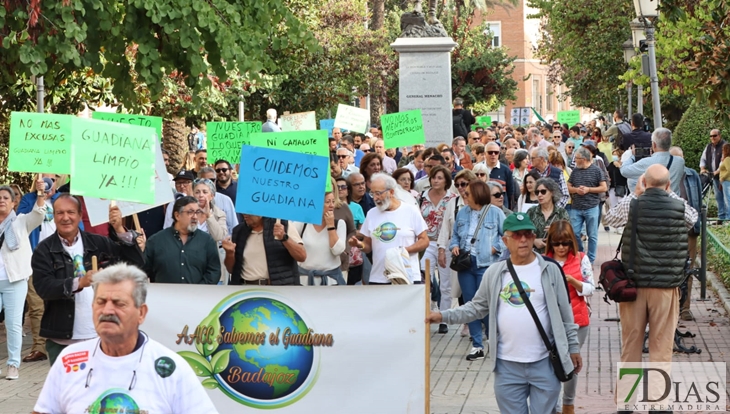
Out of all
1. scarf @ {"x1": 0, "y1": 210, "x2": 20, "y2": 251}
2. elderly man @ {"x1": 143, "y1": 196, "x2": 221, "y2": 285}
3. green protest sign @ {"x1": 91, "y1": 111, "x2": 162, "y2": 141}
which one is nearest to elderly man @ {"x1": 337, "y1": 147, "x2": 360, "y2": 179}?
green protest sign @ {"x1": 91, "y1": 111, "x2": 162, "y2": 141}

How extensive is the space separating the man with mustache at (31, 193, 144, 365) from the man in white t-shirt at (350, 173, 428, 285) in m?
3.00

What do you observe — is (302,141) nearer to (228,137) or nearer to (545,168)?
(228,137)

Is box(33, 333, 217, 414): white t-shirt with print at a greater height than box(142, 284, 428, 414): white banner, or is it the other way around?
box(33, 333, 217, 414): white t-shirt with print

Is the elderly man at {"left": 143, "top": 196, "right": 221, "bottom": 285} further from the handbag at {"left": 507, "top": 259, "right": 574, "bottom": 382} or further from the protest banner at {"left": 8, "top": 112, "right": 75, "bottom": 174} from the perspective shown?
the handbag at {"left": 507, "top": 259, "right": 574, "bottom": 382}

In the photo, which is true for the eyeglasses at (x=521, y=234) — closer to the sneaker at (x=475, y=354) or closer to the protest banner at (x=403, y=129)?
the sneaker at (x=475, y=354)

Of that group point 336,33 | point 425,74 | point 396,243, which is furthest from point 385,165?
point 336,33

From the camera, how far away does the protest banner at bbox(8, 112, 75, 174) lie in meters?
10.2

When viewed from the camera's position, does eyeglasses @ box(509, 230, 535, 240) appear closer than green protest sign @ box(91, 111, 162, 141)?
Yes

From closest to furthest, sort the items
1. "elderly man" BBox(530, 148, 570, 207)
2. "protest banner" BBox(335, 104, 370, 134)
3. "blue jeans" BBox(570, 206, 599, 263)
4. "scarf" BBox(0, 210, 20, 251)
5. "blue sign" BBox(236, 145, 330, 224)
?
"blue sign" BBox(236, 145, 330, 224)
"scarf" BBox(0, 210, 20, 251)
"elderly man" BBox(530, 148, 570, 207)
"blue jeans" BBox(570, 206, 599, 263)
"protest banner" BBox(335, 104, 370, 134)

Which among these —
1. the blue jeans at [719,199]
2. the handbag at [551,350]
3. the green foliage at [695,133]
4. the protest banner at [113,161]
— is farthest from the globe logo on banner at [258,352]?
the green foliage at [695,133]

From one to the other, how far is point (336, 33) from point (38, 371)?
21796 mm

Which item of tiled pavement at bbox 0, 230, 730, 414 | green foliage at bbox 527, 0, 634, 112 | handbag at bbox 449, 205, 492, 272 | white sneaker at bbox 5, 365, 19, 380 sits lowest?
tiled pavement at bbox 0, 230, 730, 414

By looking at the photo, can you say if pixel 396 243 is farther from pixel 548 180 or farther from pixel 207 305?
pixel 207 305

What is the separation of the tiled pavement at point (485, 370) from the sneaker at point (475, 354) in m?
0.06
